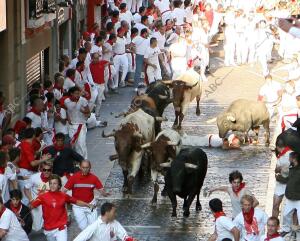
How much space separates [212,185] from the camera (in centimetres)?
2314

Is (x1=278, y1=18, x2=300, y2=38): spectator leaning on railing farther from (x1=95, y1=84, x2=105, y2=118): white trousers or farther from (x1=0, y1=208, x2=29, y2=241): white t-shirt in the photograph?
(x1=95, y1=84, x2=105, y2=118): white trousers

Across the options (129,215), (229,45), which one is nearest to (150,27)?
(229,45)

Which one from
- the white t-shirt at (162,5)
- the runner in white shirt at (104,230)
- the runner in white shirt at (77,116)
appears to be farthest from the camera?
the white t-shirt at (162,5)

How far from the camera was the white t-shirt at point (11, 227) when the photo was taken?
16.8 m

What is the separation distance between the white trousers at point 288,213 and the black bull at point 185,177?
1959 mm

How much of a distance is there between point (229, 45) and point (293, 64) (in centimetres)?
687

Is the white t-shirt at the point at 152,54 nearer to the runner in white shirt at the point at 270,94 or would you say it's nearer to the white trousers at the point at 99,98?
the white trousers at the point at 99,98

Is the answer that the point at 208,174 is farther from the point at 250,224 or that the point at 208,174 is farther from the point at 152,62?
Result: the point at 152,62

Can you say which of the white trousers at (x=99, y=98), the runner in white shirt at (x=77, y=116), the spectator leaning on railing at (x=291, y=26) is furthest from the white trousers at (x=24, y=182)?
the white trousers at (x=99, y=98)

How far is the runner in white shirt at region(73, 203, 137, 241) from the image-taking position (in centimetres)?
1611

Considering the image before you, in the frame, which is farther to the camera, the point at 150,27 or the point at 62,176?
the point at 150,27

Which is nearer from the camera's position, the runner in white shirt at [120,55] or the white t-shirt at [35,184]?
the white t-shirt at [35,184]

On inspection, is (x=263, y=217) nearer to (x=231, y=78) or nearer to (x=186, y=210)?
(x=186, y=210)

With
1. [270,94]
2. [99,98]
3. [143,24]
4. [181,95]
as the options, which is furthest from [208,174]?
[143,24]
